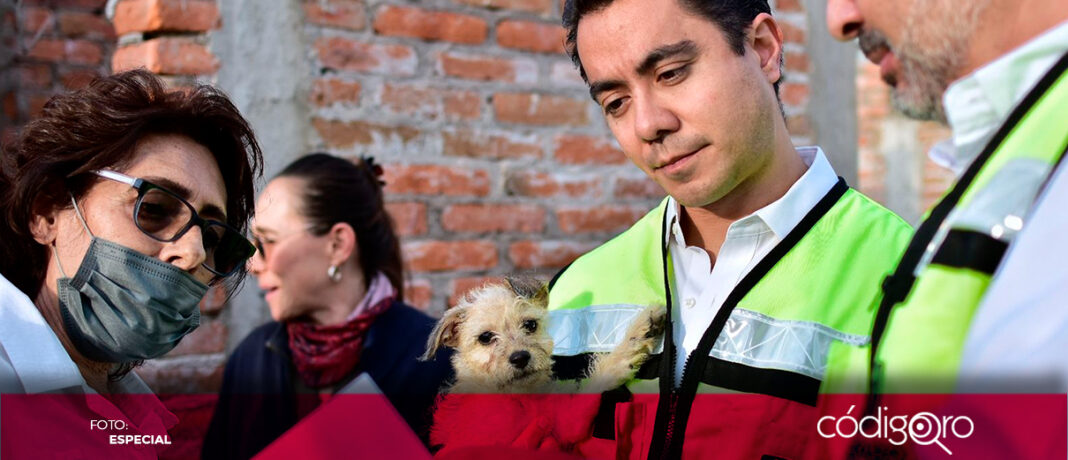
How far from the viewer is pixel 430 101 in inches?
137

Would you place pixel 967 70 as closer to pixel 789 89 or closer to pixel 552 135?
pixel 552 135

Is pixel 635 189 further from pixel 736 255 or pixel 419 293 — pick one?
pixel 736 255

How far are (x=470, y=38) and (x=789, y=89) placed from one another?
1.38 metres

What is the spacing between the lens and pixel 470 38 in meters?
3.55

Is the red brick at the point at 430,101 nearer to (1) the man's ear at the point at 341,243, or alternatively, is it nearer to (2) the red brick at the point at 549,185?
(2) the red brick at the point at 549,185

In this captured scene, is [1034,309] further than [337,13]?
No

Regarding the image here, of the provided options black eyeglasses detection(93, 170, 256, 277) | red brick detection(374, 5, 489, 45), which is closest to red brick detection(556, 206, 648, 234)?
red brick detection(374, 5, 489, 45)

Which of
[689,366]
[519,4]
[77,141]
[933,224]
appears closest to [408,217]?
[519,4]

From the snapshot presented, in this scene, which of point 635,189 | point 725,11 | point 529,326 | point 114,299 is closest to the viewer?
point 725,11

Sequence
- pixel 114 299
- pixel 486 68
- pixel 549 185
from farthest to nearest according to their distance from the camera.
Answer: pixel 549 185
pixel 486 68
pixel 114 299

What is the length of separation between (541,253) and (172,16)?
5.14 ft

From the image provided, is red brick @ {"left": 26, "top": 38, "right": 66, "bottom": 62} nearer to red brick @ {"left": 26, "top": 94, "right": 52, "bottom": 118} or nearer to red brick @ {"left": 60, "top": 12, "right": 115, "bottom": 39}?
red brick @ {"left": 60, "top": 12, "right": 115, "bottom": 39}

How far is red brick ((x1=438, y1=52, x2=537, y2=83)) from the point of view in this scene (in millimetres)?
3514

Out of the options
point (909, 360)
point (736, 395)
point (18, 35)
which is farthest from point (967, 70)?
point (18, 35)
